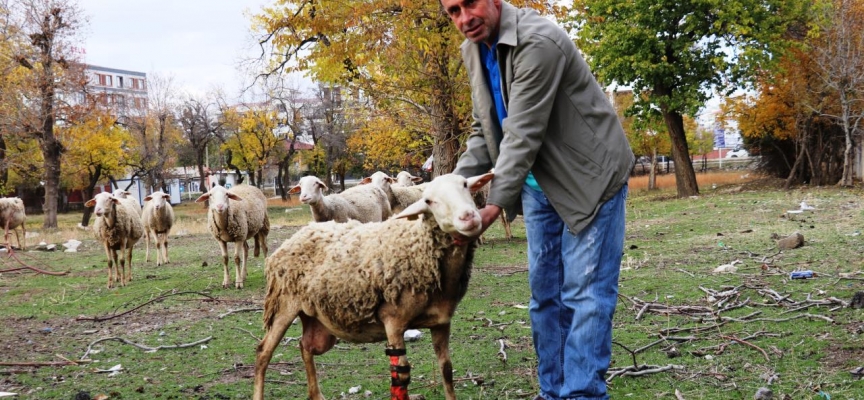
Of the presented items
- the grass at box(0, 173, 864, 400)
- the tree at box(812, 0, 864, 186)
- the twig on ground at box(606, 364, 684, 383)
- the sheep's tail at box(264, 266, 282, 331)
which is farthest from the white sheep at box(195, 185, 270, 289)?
the tree at box(812, 0, 864, 186)

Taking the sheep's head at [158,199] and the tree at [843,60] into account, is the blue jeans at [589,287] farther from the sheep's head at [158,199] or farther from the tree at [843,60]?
the tree at [843,60]

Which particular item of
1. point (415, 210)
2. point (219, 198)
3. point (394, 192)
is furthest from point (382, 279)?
point (394, 192)

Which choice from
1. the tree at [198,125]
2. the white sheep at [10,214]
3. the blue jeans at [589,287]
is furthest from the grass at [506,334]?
the tree at [198,125]

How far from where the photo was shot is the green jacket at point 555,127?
320 centimetres

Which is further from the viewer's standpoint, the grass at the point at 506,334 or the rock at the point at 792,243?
the rock at the point at 792,243

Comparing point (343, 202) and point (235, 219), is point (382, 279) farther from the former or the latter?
point (343, 202)

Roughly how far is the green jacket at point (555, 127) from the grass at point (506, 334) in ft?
4.95

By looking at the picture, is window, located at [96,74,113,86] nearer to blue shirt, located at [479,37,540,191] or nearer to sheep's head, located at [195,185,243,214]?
sheep's head, located at [195,185,243,214]

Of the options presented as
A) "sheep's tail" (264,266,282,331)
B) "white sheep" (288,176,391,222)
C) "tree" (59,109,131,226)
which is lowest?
"sheep's tail" (264,266,282,331)

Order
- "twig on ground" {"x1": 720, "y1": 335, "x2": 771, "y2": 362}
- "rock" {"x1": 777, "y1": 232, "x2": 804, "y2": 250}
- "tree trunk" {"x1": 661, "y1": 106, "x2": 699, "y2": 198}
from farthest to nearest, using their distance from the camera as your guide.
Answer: "tree trunk" {"x1": 661, "y1": 106, "x2": 699, "y2": 198} < "rock" {"x1": 777, "y1": 232, "x2": 804, "y2": 250} < "twig on ground" {"x1": 720, "y1": 335, "x2": 771, "y2": 362}

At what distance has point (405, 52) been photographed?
1445cm

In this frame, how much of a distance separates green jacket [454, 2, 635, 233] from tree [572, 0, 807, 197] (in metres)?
21.8

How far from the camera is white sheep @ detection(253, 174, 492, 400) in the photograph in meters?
3.55

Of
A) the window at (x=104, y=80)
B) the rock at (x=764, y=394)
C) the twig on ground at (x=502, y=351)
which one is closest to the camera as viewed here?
the rock at (x=764, y=394)
